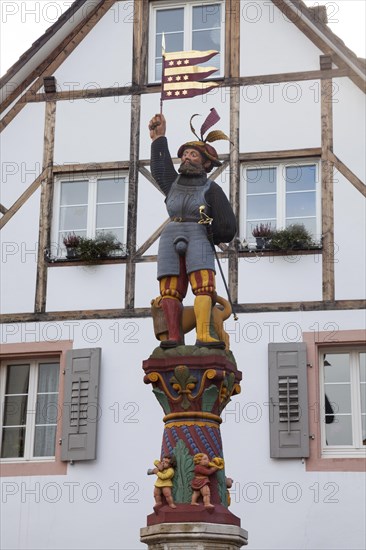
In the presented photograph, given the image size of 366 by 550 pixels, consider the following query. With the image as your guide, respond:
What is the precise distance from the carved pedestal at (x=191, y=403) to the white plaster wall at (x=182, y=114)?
626 centimetres

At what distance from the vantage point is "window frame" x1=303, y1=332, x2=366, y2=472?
535 inches


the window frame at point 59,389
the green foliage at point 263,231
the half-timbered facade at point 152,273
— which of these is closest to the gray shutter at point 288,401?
the half-timbered facade at point 152,273

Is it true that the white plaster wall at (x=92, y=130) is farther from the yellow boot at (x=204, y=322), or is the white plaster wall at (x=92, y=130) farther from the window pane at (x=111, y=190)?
the yellow boot at (x=204, y=322)

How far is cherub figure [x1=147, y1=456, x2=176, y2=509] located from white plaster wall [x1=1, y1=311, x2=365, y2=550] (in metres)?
4.73

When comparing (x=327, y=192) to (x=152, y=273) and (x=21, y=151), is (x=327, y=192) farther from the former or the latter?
(x=21, y=151)

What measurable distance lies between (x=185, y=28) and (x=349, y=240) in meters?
3.69

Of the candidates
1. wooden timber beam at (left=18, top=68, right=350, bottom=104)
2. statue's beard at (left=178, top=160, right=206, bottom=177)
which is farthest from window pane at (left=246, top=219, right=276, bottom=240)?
statue's beard at (left=178, top=160, right=206, bottom=177)

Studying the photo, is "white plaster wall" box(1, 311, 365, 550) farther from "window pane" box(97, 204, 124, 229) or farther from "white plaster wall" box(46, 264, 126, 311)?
"window pane" box(97, 204, 124, 229)

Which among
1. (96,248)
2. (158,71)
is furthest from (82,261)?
(158,71)

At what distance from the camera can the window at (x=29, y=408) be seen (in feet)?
47.9

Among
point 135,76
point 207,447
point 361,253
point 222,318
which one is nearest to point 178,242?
point 222,318

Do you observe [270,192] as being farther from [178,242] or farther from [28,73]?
[178,242]

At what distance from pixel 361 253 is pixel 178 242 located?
5.04 meters

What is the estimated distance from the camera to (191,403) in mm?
9125
